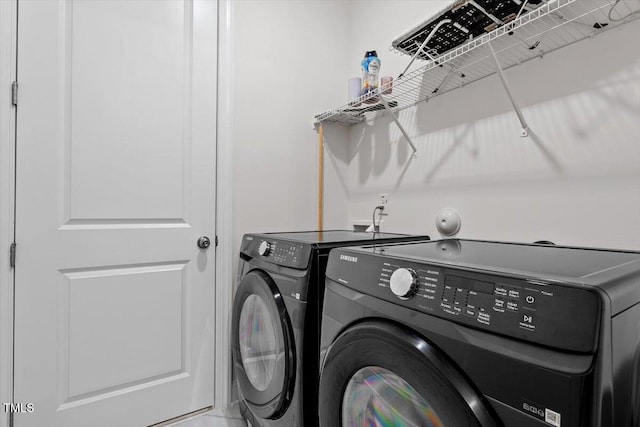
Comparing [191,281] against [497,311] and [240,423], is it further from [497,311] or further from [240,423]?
[497,311]

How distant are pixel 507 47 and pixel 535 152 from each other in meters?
0.44

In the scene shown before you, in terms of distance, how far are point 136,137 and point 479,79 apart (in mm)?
1658

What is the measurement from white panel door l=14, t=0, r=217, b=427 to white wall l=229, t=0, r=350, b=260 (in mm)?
181

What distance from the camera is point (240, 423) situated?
1706mm

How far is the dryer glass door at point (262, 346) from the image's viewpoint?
1.17 meters

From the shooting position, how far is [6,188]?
1333mm

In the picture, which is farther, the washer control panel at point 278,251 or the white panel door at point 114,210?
the white panel door at point 114,210

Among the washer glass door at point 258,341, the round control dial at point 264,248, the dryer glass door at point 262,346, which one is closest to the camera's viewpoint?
the dryer glass door at point 262,346

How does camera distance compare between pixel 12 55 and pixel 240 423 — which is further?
pixel 240 423

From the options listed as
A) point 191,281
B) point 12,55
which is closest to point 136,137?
point 12,55

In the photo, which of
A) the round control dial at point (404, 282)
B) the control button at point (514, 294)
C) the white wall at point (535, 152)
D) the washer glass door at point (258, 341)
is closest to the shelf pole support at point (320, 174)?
the white wall at point (535, 152)

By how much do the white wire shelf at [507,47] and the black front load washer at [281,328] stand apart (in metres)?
0.78

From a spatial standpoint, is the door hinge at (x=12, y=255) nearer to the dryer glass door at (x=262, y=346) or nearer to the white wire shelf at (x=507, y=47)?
the dryer glass door at (x=262, y=346)

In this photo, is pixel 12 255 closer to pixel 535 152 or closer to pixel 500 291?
pixel 500 291
